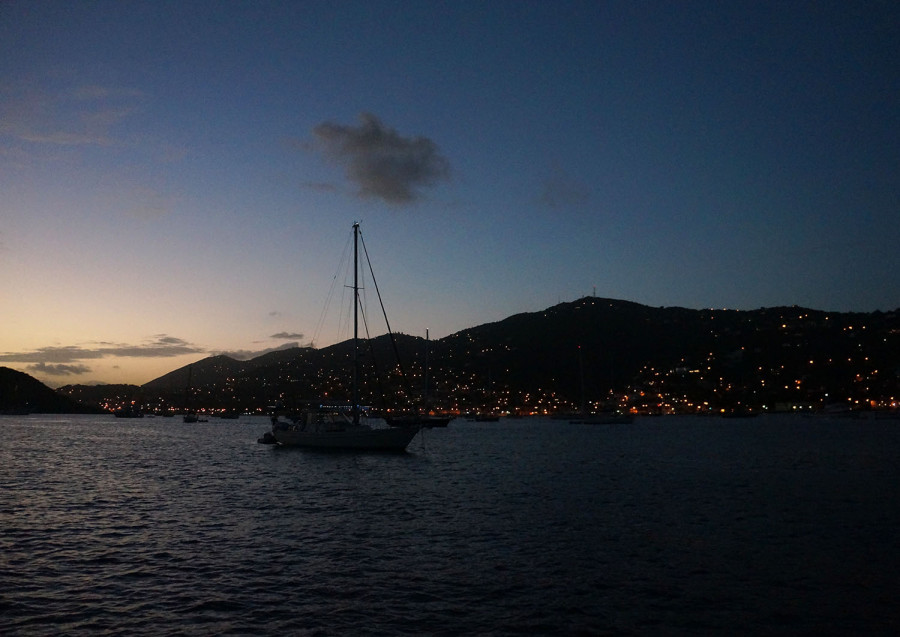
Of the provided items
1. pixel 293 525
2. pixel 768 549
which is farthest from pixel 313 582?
pixel 768 549

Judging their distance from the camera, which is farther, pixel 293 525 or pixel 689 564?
pixel 293 525

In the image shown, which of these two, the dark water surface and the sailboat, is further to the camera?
the sailboat

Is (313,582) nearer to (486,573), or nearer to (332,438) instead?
(486,573)

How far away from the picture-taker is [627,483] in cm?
3750

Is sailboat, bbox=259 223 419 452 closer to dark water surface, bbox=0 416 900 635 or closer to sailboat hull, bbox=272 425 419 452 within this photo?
sailboat hull, bbox=272 425 419 452

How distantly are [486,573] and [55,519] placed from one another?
18.2 metres

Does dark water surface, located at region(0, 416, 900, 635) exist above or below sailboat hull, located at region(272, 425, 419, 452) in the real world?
below

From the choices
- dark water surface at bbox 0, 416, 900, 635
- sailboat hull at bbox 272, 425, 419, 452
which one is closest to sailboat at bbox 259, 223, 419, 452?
sailboat hull at bbox 272, 425, 419, 452

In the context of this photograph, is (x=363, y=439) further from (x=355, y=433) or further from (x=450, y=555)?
(x=450, y=555)

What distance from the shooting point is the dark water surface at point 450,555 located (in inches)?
527

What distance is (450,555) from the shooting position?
19.1 m

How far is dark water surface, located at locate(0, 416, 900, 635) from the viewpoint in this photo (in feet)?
44.0

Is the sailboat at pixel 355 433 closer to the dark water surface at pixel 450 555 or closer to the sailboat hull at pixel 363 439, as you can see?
the sailboat hull at pixel 363 439

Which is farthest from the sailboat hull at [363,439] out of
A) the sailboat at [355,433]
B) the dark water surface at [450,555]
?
the dark water surface at [450,555]
